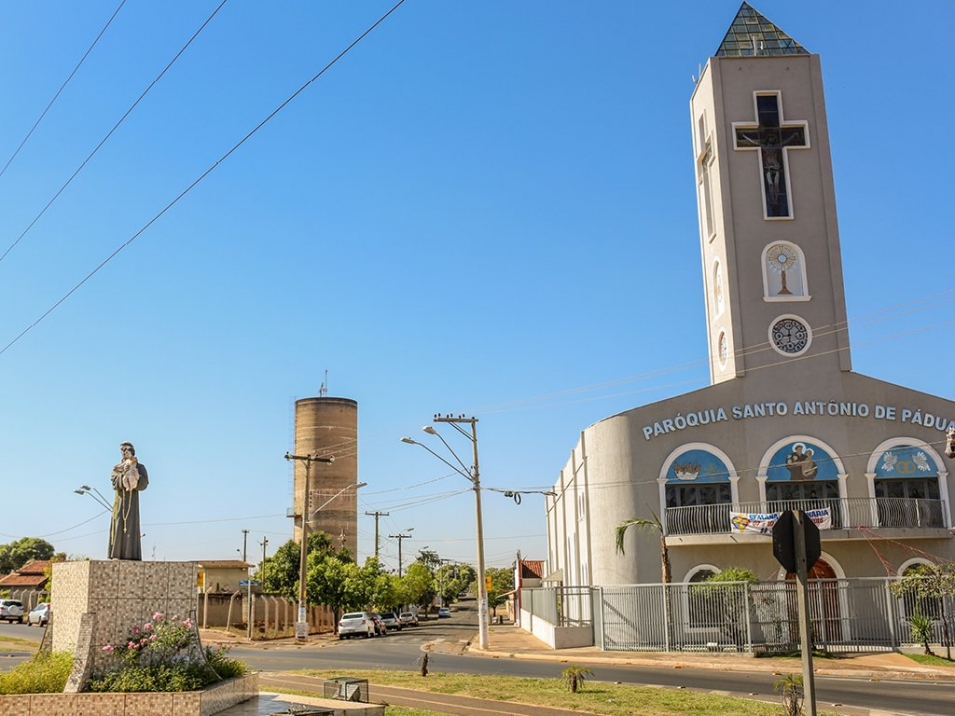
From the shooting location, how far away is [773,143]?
1598 inches

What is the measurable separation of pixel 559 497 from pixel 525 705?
3407 centimetres

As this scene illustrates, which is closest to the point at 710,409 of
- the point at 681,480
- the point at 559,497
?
the point at 681,480

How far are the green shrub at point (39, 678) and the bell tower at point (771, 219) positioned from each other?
93.5 ft

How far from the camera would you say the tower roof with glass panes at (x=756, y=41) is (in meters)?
42.4

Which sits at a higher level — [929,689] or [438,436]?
[438,436]

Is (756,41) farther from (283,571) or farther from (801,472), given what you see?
(283,571)

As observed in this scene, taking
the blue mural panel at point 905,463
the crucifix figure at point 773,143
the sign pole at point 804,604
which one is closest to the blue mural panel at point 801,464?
the blue mural panel at point 905,463

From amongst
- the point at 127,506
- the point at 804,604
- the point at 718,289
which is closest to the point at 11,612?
the point at 718,289

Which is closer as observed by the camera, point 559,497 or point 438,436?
point 438,436

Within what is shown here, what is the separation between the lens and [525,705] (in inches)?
662

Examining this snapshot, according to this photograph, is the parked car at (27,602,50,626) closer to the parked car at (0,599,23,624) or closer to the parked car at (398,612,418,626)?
the parked car at (0,599,23,624)

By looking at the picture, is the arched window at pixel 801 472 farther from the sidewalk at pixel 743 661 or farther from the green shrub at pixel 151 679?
the green shrub at pixel 151 679

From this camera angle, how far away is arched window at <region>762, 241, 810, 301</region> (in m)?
39.2

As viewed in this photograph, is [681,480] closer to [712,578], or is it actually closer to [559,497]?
[712,578]
